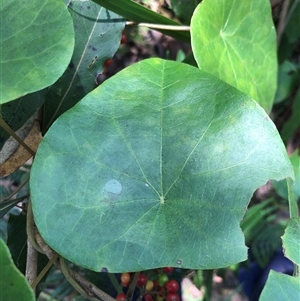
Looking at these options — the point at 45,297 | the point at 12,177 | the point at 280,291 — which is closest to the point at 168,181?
the point at 280,291

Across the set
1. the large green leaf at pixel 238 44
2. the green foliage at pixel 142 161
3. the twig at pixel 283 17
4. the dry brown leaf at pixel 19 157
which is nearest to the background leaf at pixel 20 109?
the dry brown leaf at pixel 19 157

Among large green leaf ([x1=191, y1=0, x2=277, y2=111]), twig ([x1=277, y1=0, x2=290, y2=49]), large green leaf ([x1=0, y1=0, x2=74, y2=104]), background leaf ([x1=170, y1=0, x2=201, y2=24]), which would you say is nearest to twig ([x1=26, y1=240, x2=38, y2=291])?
large green leaf ([x1=0, y1=0, x2=74, y2=104])

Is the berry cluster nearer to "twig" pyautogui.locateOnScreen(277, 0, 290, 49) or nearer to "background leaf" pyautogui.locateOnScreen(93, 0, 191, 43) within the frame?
"background leaf" pyautogui.locateOnScreen(93, 0, 191, 43)

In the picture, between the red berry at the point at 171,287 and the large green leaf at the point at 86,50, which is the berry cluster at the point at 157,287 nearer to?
the red berry at the point at 171,287

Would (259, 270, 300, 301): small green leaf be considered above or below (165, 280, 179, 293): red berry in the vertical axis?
above

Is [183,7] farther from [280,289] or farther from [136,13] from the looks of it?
[280,289]
